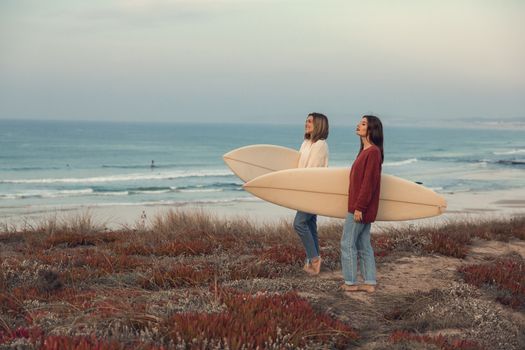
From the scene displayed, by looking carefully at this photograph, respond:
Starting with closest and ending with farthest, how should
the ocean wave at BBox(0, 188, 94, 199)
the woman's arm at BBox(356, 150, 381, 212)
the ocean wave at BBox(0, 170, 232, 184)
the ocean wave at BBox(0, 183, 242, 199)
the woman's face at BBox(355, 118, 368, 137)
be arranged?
the woman's arm at BBox(356, 150, 381, 212), the woman's face at BBox(355, 118, 368, 137), the ocean wave at BBox(0, 188, 94, 199), the ocean wave at BBox(0, 183, 242, 199), the ocean wave at BBox(0, 170, 232, 184)

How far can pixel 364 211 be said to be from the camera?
6555 millimetres

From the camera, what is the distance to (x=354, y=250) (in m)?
6.80

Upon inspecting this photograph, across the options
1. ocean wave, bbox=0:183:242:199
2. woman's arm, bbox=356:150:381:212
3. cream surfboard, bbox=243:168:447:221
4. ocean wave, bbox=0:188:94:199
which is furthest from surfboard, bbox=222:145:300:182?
ocean wave, bbox=0:188:94:199

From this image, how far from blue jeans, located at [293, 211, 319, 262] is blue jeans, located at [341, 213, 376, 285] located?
0.84 meters

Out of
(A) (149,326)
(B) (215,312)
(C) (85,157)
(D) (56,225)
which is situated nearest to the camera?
(A) (149,326)

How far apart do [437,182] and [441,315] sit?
3927 cm

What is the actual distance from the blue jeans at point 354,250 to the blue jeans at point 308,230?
2.75 ft

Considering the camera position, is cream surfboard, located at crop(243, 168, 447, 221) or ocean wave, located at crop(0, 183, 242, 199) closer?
cream surfboard, located at crop(243, 168, 447, 221)

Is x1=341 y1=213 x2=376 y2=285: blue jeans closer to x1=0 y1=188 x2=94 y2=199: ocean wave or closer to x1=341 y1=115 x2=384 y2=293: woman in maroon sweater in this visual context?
x1=341 y1=115 x2=384 y2=293: woman in maroon sweater

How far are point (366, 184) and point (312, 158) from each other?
1.25 m

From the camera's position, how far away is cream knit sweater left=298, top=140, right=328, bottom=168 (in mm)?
7496

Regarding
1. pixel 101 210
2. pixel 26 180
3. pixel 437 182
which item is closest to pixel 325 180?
pixel 101 210

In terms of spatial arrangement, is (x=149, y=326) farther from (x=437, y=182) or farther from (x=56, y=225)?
(x=437, y=182)

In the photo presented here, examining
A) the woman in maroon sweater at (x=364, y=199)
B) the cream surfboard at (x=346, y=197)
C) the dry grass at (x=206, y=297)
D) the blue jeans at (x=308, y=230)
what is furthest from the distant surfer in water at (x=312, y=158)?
the woman in maroon sweater at (x=364, y=199)
